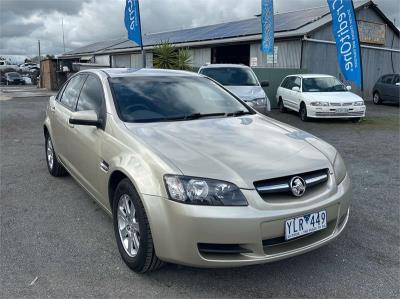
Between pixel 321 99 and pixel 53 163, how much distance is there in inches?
338

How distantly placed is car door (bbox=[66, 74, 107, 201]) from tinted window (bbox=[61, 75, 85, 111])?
188 millimetres

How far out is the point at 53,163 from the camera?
560 cm

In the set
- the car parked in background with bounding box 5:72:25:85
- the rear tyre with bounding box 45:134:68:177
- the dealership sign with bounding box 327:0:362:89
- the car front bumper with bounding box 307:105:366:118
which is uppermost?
the car parked in background with bounding box 5:72:25:85

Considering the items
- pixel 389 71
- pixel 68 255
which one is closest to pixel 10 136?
pixel 68 255

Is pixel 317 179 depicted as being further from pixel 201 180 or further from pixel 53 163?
pixel 53 163

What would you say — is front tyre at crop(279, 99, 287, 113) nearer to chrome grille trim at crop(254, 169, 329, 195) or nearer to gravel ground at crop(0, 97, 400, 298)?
gravel ground at crop(0, 97, 400, 298)

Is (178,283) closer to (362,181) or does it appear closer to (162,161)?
(162,161)

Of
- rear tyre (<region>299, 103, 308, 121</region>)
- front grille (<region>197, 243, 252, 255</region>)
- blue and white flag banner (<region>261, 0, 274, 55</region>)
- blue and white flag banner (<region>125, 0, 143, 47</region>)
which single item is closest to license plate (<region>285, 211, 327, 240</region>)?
front grille (<region>197, 243, 252, 255</region>)

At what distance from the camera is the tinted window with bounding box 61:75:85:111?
466cm

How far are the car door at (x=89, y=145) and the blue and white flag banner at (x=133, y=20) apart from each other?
10324 millimetres

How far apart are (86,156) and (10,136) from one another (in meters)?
6.15

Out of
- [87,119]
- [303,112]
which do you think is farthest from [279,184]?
[303,112]

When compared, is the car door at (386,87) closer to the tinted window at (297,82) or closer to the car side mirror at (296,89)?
the tinted window at (297,82)

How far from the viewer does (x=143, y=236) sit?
9.25 feet
